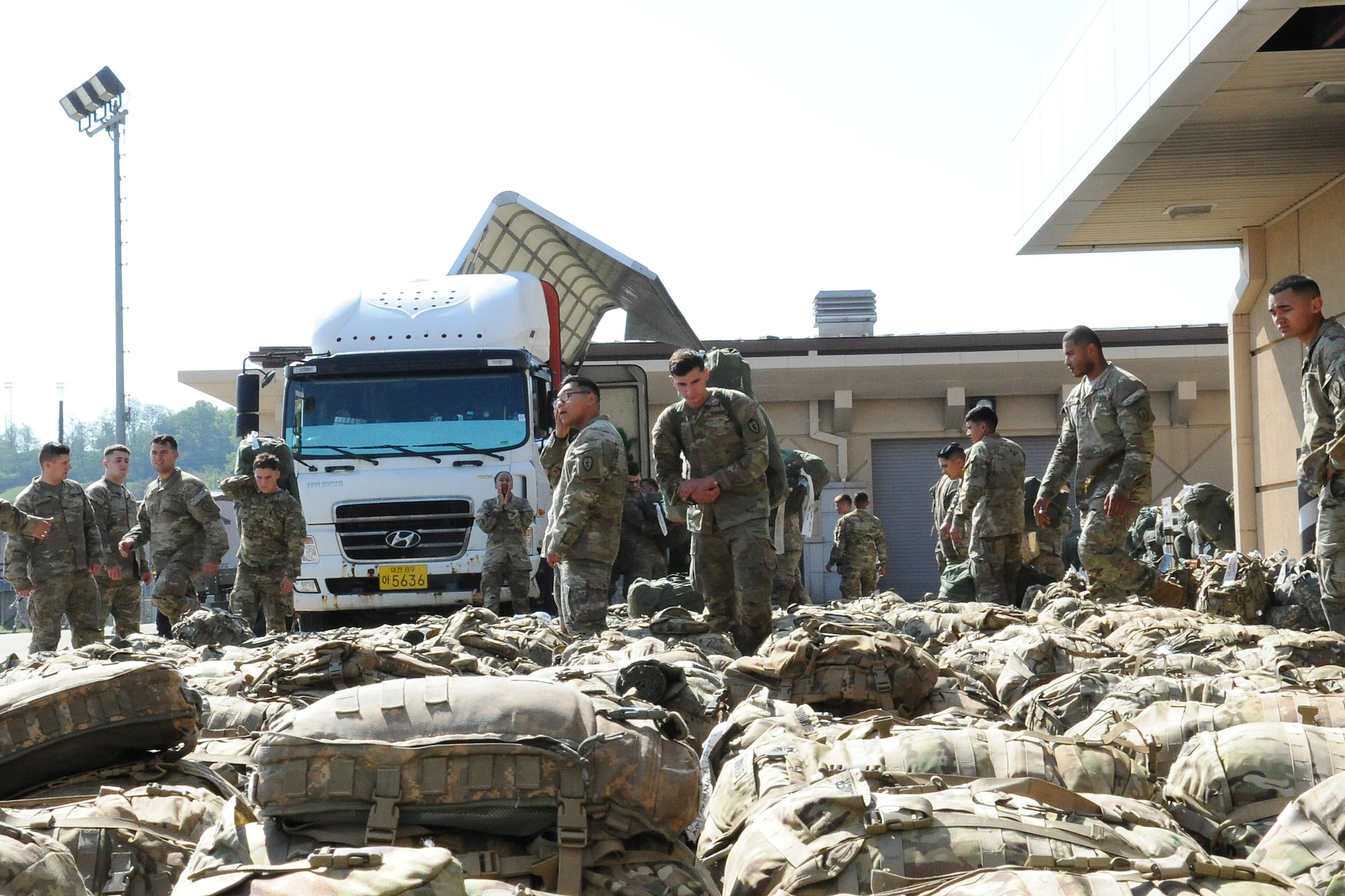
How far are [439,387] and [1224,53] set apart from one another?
674cm

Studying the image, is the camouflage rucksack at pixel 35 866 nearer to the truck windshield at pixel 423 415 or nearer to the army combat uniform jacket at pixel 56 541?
the army combat uniform jacket at pixel 56 541

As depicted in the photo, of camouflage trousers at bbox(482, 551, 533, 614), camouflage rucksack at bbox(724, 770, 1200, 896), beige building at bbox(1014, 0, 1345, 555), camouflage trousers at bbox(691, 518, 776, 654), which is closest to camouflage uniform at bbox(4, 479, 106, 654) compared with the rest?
camouflage trousers at bbox(482, 551, 533, 614)

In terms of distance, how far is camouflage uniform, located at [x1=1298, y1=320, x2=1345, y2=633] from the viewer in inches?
252

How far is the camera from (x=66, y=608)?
35.2 feet

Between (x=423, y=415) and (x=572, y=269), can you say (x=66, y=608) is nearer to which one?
(x=423, y=415)

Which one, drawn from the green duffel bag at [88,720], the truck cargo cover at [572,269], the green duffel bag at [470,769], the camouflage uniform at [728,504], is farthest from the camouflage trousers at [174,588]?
the green duffel bag at [470,769]

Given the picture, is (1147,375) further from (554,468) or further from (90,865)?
(90,865)

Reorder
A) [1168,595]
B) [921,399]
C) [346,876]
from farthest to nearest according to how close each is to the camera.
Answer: [921,399] → [1168,595] → [346,876]

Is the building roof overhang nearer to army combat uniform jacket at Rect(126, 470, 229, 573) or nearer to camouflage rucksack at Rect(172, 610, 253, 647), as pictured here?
camouflage rucksack at Rect(172, 610, 253, 647)

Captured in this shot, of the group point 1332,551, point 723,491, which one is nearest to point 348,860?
point 1332,551

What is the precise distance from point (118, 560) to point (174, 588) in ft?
2.89

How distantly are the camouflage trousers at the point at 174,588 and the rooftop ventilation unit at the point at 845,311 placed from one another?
1701cm

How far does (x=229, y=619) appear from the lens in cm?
881

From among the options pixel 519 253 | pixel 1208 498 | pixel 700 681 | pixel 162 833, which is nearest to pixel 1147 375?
pixel 1208 498
